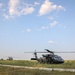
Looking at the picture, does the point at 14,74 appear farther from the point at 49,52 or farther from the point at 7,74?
the point at 49,52

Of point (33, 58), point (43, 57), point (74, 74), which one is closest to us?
point (74, 74)

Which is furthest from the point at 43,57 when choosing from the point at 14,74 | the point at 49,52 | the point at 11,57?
the point at 11,57

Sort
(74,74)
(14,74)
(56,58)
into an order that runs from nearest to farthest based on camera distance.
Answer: (74,74) < (14,74) < (56,58)

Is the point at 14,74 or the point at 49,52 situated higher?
the point at 49,52

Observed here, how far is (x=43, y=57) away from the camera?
175 feet

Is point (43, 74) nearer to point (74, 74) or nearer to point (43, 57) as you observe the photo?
point (74, 74)

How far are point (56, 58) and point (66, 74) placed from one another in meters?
24.9

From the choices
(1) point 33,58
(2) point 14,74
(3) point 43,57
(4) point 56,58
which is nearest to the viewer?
(2) point 14,74

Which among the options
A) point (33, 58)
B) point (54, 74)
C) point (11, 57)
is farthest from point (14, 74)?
point (11, 57)

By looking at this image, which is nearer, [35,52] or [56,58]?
[56,58]

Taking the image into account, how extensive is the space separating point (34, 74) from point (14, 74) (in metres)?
2.93

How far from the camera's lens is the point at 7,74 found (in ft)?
89.9

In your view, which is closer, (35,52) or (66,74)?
(66,74)

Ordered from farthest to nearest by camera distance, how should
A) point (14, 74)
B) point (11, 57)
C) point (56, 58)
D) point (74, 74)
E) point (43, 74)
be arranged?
point (11, 57) → point (56, 58) → point (14, 74) → point (43, 74) → point (74, 74)
